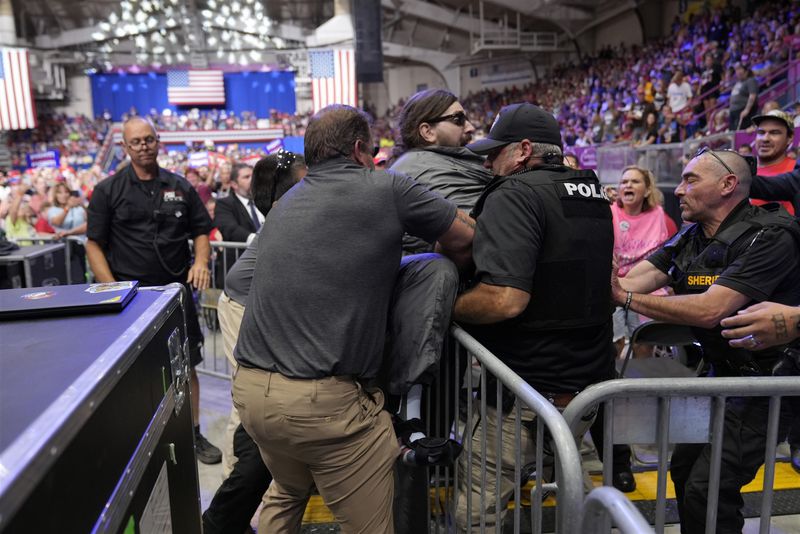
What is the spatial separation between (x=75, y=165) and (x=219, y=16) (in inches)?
409

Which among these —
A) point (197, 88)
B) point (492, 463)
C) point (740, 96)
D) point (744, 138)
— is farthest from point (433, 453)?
point (197, 88)

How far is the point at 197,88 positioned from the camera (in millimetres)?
31031

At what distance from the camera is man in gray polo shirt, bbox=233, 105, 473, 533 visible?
6.20 feet

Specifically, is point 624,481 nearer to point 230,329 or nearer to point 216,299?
point 230,329

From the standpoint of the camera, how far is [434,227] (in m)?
1.96

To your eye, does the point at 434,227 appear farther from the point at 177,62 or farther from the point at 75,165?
the point at 177,62

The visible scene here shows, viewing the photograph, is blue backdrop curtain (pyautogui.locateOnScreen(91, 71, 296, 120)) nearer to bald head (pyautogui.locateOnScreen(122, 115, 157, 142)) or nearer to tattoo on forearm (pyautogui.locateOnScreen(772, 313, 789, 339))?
bald head (pyautogui.locateOnScreen(122, 115, 157, 142))

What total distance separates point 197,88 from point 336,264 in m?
32.4

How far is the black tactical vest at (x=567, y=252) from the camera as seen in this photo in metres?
2.01

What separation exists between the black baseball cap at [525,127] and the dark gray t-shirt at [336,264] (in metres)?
0.42

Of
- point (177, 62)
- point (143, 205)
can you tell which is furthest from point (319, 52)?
point (143, 205)

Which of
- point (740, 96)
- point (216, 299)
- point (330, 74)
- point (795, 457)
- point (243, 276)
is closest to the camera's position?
point (243, 276)

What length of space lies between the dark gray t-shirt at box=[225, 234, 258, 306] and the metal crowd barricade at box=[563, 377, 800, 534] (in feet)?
5.49

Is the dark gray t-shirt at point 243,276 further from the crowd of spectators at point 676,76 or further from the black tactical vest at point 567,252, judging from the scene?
Answer: the crowd of spectators at point 676,76
